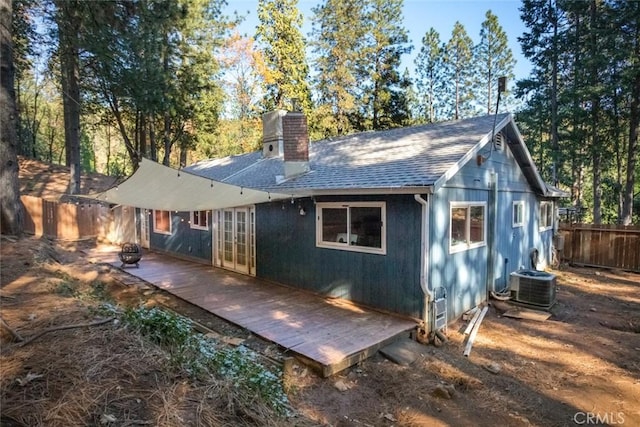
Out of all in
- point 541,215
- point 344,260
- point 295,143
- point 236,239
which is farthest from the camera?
point 541,215

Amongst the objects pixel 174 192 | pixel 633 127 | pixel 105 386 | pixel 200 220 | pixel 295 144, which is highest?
pixel 633 127

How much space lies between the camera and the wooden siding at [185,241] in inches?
410

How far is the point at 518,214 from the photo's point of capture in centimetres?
888

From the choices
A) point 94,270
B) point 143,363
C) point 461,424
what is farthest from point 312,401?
point 94,270

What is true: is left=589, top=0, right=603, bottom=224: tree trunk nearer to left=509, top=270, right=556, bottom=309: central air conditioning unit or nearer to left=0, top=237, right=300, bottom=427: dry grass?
left=509, top=270, right=556, bottom=309: central air conditioning unit

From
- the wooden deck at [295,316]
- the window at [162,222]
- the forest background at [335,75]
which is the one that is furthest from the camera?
the window at [162,222]

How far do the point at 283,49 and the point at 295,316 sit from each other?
16.5 m

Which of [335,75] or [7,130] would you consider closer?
[7,130]

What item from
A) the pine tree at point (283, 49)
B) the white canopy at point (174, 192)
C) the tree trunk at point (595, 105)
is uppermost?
the pine tree at point (283, 49)

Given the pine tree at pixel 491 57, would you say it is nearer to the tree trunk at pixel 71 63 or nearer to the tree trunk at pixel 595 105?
the tree trunk at pixel 595 105

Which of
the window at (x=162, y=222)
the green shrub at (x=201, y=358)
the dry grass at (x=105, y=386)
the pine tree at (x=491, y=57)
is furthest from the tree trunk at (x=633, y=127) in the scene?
the window at (x=162, y=222)

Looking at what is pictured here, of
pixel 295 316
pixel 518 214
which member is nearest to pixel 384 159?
pixel 295 316

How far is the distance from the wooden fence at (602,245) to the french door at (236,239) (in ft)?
33.3

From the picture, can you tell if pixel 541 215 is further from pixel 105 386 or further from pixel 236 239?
pixel 105 386
